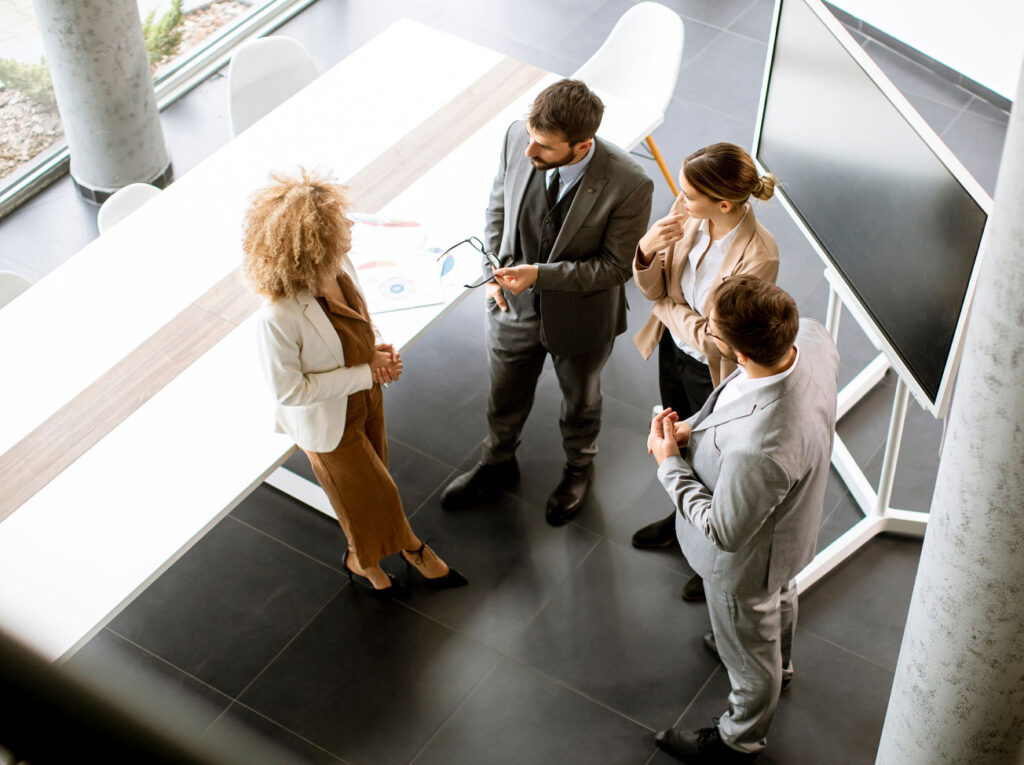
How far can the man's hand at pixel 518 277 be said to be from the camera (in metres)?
3.23

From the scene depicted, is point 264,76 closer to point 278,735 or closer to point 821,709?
point 278,735

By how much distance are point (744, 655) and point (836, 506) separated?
50.6 inches

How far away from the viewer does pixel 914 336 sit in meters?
3.02

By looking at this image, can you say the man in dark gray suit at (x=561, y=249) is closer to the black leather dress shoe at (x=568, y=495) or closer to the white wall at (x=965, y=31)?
the black leather dress shoe at (x=568, y=495)

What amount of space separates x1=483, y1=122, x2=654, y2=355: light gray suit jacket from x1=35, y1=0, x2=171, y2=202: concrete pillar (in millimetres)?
2528

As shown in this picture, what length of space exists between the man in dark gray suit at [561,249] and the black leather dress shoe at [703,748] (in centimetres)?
115

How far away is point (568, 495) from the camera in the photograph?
4.04m

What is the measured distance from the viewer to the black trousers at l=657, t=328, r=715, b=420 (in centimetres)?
335

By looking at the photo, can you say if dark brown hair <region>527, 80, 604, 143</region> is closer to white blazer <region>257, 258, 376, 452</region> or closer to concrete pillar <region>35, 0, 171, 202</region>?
white blazer <region>257, 258, 376, 452</region>

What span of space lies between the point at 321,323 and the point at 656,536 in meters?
1.68

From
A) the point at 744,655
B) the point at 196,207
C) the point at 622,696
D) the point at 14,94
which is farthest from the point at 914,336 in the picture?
the point at 14,94

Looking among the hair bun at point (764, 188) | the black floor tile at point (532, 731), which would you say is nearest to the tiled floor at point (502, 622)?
the black floor tile at point (532, 731)

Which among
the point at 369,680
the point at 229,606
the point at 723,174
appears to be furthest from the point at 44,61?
the point at 723,174

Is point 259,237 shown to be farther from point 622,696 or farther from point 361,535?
point 622,696
